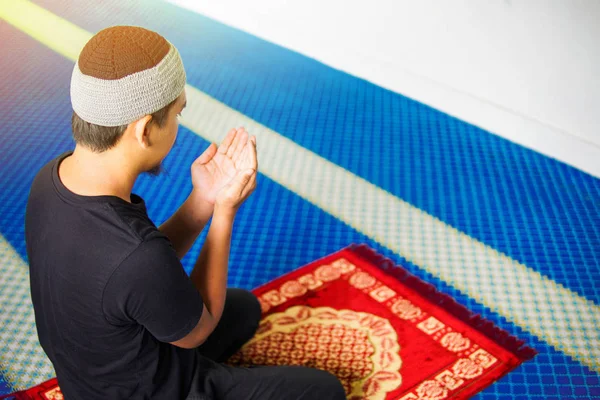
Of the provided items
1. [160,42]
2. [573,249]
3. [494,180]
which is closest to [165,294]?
[160,42]

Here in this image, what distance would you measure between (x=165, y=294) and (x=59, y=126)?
2.41 meters

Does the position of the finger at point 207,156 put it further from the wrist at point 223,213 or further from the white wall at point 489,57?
the white wall at point 489,57

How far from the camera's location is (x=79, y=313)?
1210mm

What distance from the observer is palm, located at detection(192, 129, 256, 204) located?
1465 millimetres

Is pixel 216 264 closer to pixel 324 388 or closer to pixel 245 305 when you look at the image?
pixel 324 388

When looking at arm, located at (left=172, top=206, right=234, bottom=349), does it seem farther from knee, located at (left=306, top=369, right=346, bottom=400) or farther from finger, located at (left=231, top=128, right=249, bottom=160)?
knee, located at (left=306, top=369, right=346, bottom=400)

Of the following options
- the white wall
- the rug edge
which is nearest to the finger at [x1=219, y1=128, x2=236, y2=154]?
the rug edge

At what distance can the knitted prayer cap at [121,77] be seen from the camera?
1133mm

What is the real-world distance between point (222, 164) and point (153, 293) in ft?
1.43

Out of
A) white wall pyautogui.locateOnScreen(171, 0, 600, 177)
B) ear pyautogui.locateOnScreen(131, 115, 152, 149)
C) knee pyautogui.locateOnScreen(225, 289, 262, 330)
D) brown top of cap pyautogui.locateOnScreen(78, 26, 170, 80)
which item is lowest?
knee pyautogui.locateOnScreen(225, 289, 262, 330)

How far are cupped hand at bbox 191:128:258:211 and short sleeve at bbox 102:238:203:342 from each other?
20cm

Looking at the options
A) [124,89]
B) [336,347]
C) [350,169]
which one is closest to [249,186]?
[124,89]

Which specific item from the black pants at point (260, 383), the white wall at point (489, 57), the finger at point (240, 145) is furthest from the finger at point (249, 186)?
the white wall at point (489, 57)

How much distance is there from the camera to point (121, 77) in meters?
1.13
